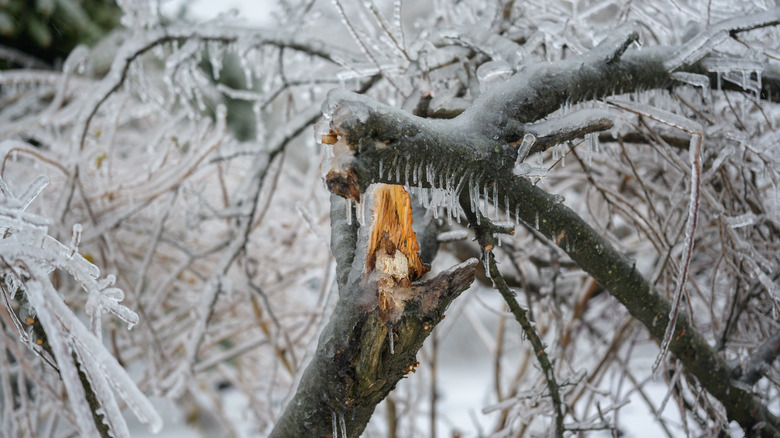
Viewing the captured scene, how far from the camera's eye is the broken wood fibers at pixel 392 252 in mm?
966

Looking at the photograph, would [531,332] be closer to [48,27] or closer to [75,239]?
[75,239]

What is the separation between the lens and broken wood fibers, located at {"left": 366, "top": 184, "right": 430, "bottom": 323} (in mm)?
966

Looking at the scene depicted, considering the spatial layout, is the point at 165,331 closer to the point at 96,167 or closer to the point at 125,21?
the point at 96,167

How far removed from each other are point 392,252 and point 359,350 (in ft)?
0.62

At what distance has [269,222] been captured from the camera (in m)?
3.00

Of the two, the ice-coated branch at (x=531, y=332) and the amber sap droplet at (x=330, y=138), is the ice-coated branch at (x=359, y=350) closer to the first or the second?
the ice-coated branch at (x=531, y=332)

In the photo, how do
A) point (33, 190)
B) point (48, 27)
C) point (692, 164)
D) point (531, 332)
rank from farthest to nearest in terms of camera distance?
point (48, 27) < point (531, 332) < point (692, 164) < point (33, 190)

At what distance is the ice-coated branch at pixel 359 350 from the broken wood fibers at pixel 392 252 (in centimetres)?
2

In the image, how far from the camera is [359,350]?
38.7 inches

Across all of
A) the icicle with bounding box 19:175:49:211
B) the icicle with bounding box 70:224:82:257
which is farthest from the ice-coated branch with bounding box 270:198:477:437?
the icicle with bounding box 19:175:49:211

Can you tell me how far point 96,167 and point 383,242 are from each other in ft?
5.80

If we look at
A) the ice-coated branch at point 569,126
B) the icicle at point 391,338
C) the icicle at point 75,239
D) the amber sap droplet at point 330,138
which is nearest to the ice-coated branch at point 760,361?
the ice-coated branch at point 569,126

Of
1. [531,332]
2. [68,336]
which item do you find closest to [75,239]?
[68,336]

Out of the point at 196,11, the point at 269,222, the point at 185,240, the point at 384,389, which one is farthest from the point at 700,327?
the point at 196,11
